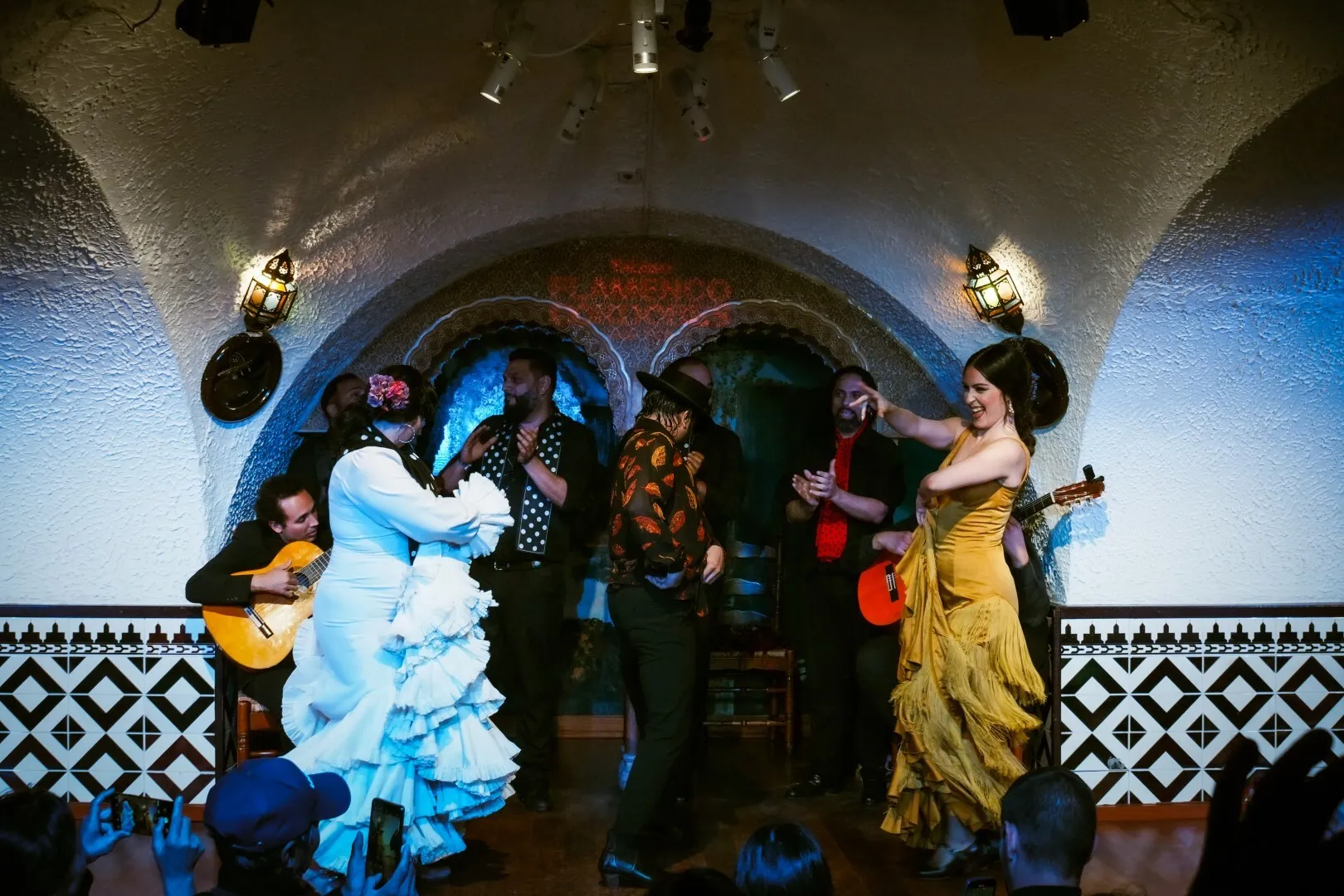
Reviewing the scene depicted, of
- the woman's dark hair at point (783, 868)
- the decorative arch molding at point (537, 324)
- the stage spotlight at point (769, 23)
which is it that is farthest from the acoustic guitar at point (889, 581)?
the woman's dark hair at point (783, 868)

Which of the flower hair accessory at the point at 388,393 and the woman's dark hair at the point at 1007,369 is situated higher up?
the woman's dark hair at the point at 1007,369

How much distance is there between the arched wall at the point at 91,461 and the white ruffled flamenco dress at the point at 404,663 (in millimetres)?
1496

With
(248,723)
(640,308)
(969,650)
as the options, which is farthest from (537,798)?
(640,308)

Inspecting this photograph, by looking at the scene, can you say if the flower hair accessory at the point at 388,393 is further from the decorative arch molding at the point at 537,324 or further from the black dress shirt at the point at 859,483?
the black dress shirt at the point at 859,483

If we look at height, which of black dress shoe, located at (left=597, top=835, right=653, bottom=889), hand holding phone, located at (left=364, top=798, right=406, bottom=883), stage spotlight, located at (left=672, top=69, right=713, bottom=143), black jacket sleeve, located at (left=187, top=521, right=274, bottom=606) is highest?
stage spotlight, located at (left=672, top=69, right=713, bottom=143)

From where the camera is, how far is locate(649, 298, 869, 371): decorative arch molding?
6543 mm

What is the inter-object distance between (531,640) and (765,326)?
7.06ft

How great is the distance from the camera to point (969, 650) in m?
4.51

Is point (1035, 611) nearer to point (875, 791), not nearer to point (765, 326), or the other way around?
point (875, 791)

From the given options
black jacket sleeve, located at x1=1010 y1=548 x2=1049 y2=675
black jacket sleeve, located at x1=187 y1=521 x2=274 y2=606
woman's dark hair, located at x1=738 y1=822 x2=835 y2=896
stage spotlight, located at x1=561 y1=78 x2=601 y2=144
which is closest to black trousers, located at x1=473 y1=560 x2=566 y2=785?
black jacket sleeve, located at x1=187 y1=521 x2=274 y2=606

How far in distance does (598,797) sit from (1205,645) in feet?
9.29

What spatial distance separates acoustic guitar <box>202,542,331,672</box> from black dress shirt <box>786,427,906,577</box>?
2227 mm

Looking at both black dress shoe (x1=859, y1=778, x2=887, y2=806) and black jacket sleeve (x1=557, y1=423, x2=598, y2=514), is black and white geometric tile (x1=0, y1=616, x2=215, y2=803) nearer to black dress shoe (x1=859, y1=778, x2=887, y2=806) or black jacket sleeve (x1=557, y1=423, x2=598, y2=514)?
black jacket sleeve (x1=557, y1=423, x2=598, y2=514)

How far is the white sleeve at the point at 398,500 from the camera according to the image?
13.7ft
